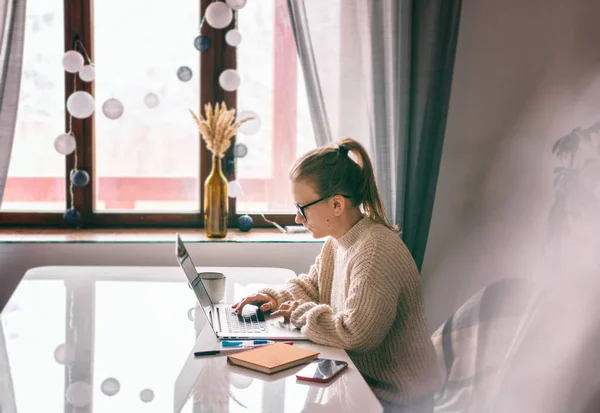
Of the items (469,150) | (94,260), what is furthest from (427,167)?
(94,260)

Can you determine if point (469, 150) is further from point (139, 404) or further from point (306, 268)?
point (139, 404)

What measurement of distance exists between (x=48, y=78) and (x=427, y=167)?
168 centimetres

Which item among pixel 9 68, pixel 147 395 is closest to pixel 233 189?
pixel 9 68

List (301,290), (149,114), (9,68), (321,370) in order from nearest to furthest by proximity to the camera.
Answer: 1. (321,370)
2. (301,290)
3. (9,68)
4. (149,114)

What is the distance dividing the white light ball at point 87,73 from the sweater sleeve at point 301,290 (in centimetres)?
141

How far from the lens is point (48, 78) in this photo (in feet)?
9.71

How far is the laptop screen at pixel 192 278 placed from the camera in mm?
1685

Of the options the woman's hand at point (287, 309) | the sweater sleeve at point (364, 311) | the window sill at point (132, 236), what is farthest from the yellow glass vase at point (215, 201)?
the sweater sleeve at point (364, 311)

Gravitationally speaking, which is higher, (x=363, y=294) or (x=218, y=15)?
(x=218, y=15)

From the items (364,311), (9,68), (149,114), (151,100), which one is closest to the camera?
(364,311)

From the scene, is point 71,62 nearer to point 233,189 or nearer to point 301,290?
point 233,189

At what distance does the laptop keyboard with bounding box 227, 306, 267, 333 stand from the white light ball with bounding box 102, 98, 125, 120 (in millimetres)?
1320

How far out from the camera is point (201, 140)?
3.04 meters

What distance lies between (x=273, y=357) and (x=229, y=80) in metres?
1.71
